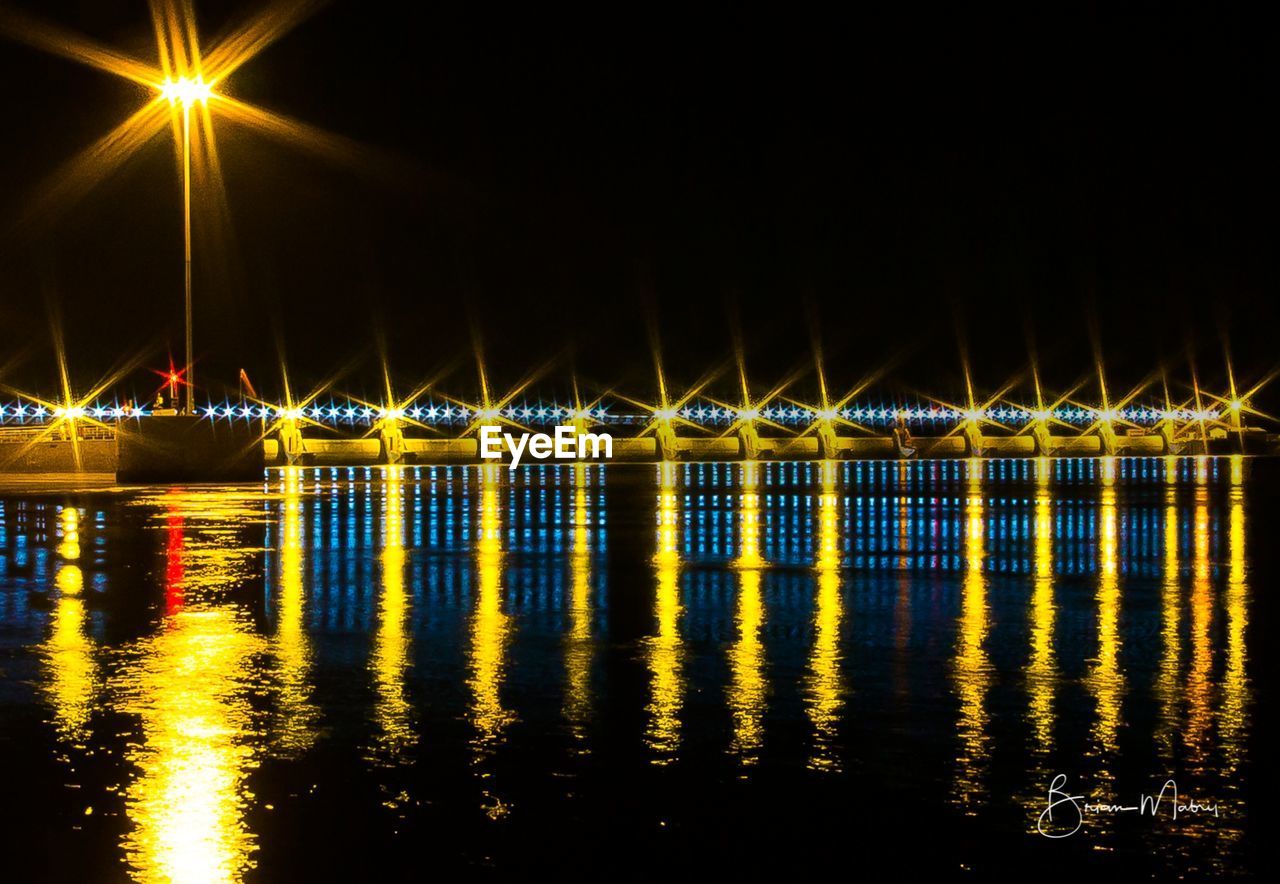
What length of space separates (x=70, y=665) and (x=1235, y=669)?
6416 mm

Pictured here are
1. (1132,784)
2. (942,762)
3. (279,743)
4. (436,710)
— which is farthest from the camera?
(436,710)

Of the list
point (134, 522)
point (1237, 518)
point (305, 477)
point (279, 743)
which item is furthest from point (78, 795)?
point (305, 477)

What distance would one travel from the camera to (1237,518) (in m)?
22.1

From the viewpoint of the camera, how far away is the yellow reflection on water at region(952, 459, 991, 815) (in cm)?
563

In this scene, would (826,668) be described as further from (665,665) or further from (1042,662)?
(1042,662)

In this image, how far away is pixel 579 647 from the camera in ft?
30.5

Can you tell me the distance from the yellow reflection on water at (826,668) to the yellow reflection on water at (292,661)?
7.05 feet

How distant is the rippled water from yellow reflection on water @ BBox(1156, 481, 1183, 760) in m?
0.04

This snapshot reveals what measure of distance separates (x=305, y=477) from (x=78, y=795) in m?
39.2

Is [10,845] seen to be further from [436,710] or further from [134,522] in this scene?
[134,522]

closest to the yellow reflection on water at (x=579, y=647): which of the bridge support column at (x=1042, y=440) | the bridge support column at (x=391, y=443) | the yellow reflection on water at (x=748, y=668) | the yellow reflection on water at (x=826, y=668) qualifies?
the yellow reflection on water at (x=748, y=668)

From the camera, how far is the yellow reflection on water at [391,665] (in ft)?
21.3

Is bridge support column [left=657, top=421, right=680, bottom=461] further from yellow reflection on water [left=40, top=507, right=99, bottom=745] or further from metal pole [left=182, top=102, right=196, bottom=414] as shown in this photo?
yellow reflection on water [left=40, top=507, right=99, bottom=745]

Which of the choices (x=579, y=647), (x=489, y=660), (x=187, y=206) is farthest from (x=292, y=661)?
(x=187, y=206)
